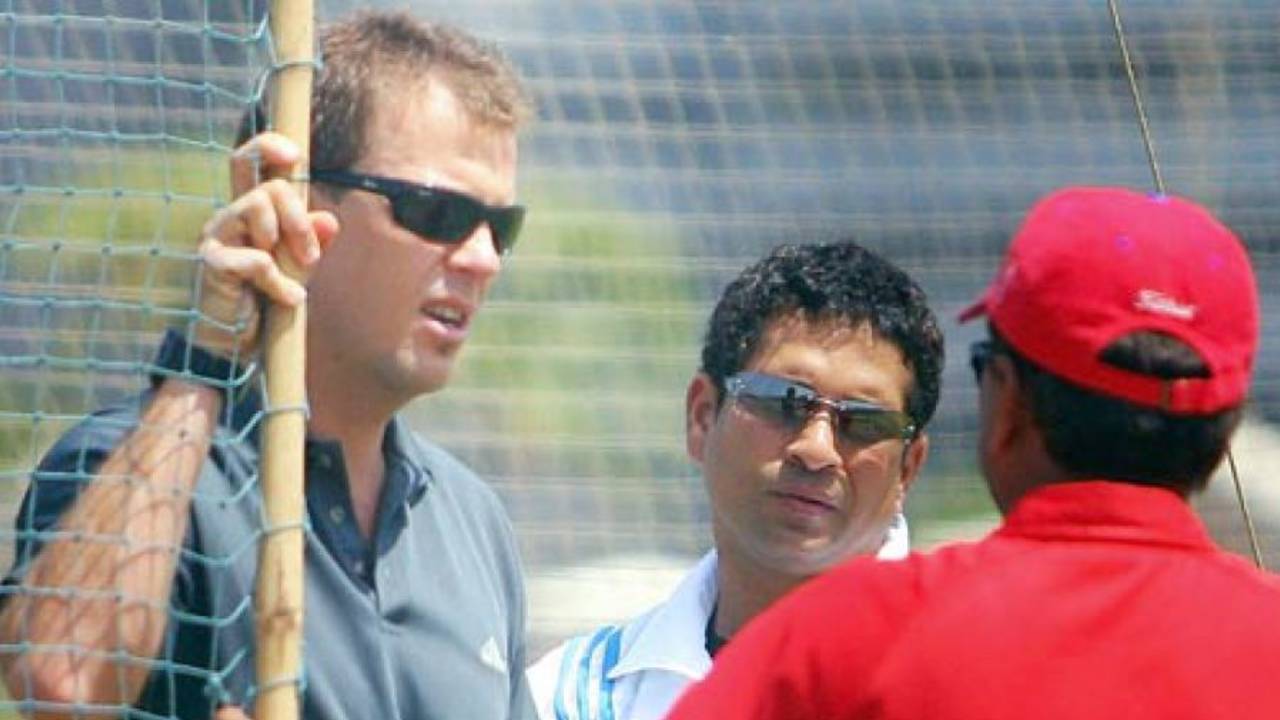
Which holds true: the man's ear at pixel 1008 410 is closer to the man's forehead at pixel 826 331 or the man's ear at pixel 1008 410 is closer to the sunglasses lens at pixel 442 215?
the sunglasses lens at pixel 442 215

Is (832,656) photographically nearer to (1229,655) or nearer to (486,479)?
(1229,655)

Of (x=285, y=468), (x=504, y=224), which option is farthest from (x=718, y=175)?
(x=285, y=468)

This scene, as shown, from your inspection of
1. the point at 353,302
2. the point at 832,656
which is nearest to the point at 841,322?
the point at 353,302

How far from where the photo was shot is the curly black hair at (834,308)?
155 inches

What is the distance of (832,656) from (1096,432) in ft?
1.10

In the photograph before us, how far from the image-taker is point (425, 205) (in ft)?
10.8

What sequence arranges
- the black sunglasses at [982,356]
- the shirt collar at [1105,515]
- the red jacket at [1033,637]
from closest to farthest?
the red jacket at [1033,637], the shirt collar at [1105,515], the black sunglasses at [982,356]

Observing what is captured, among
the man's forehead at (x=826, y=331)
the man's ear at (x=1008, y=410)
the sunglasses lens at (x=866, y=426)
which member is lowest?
the sunglasses lens at (x=866, y=426)

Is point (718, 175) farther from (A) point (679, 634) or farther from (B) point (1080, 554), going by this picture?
(B) point (1080, 554)

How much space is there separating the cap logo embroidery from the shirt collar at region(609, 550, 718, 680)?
1.34 meters

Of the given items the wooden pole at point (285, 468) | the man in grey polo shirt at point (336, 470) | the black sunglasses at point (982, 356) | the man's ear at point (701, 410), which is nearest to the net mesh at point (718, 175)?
the man's ear at point (701, 410)

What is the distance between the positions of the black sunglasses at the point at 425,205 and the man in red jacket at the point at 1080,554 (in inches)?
30.2

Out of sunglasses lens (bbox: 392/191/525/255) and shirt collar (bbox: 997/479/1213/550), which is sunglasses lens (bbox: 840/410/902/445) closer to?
sunglasses lens (bbox: 392/191/525/255)

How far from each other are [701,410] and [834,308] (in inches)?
10.0
